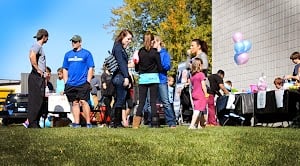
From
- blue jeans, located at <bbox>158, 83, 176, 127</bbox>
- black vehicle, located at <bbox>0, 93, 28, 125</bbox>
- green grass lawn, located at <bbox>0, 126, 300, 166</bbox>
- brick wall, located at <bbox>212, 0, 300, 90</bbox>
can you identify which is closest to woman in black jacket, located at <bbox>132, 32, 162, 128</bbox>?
blue jeans, located at <bbox>158, 83, 176, 127</bbox>

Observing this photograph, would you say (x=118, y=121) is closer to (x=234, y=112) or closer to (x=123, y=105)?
(x=123, y=105)

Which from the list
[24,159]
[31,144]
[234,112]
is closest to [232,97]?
[234,112]

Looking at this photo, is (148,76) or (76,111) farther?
(76,111)

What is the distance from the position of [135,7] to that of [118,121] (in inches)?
1282

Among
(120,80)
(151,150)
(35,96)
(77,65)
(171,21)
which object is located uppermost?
(171,21)

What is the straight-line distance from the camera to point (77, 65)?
11992 mm

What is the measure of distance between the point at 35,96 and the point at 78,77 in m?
1.02

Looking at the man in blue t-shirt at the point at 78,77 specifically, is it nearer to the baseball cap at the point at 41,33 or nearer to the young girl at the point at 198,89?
the baseball cap at the point at 41,33

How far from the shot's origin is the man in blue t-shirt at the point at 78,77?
11852mm

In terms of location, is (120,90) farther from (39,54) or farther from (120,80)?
(39,54)

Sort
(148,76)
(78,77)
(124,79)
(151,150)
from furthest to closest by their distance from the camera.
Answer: (78,77), (148,76), (124,79), (151,150)

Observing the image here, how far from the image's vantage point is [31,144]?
A: 6895 mm

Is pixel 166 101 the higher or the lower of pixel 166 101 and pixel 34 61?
the lower

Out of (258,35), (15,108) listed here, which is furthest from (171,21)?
(15,108)
